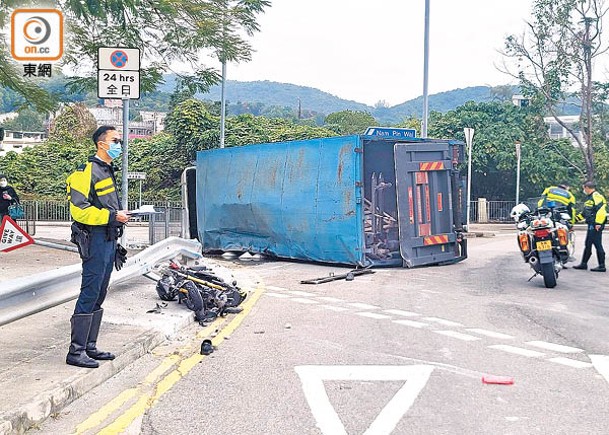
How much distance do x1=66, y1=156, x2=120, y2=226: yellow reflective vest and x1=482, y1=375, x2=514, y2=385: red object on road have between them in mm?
3348

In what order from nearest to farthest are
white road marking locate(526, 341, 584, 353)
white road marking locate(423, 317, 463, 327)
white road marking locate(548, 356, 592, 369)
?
white road marking locate(548, 356, 592, 369), white road marking locate(526, 341, 584, 353), white road marking locate(423, 317, 463, 327)

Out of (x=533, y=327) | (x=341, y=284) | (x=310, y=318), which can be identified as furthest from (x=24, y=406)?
(x=341, y=284)

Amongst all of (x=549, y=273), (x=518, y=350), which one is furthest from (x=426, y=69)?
(x=518, y=350)

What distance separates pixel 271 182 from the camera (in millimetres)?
17266

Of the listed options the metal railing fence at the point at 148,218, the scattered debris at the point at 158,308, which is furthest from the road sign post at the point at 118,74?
the scattered debris at the point at 158,308

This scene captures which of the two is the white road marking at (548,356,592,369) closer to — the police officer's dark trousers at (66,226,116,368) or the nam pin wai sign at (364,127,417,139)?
the police officer's dark trousers at (66,226,116,368)

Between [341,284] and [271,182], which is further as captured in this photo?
[271,182]

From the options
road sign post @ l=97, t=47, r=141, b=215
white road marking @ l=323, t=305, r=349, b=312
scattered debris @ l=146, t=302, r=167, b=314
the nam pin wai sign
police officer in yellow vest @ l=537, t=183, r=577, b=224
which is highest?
road sign post @ l=97, t=47, r=141, b=215

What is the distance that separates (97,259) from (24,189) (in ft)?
138

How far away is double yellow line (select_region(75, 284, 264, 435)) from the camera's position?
5398mm

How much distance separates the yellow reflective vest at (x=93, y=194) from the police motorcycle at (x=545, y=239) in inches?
319

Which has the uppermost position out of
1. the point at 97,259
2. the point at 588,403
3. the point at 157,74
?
the point at 157,74

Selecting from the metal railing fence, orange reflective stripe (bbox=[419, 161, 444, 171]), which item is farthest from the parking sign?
orange reflective stripe (bbox=[419, 161, 444, 171])

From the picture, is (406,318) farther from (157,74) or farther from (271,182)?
(157,74)
